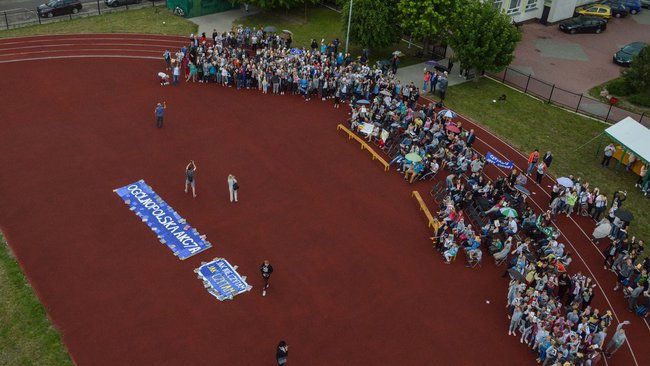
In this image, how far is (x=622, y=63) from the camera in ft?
151

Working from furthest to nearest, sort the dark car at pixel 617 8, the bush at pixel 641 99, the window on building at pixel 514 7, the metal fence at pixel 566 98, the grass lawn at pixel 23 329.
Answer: the dark car at pixel 617 8 → the window on building at pixel 514 7 → the bush at pixel 641 99 → the metal fence at pixel 566 98 → the grass lawn at pixel 23 329

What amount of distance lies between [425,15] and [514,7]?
47.0 feet

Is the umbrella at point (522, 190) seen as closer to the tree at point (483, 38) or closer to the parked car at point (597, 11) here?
the tree at point (483, 38)

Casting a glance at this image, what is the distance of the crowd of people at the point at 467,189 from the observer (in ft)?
69.6

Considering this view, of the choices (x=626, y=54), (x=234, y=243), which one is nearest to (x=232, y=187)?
(x=234, y=243)

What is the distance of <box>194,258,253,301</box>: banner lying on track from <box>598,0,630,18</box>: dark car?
47488 millimetres

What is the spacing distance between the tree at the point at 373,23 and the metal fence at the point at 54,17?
59.4 feet

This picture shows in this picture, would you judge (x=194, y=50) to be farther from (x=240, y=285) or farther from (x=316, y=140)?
(x=240, y=285)

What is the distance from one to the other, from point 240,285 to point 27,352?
7204mm

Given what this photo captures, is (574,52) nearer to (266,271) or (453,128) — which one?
(453,128)

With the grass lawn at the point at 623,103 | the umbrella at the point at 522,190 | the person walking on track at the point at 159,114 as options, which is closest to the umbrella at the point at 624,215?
the umbrella at the point at 522,190

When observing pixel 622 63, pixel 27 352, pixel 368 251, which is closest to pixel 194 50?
pixel 368 251

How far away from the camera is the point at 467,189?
28.6 m

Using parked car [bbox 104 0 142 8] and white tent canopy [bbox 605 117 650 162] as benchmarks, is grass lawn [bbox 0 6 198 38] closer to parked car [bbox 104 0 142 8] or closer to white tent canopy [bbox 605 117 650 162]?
parked car [bbox 104 0 142 8]
